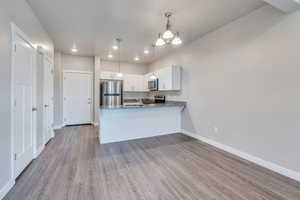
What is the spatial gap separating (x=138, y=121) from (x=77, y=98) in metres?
3.17

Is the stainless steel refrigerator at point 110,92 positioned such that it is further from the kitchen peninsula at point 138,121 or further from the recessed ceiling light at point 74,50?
the kitchen peninsula at point 138,121

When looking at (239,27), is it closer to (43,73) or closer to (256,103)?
(256,103)

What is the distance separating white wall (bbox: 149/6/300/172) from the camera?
2197 mm

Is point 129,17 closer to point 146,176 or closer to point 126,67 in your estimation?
point 146,176

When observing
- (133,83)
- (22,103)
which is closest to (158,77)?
(133,83)

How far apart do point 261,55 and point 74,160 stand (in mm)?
4035

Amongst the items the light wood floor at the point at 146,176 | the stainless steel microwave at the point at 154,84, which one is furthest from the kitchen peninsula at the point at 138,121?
the stainless steel microwave at the point at 154,84

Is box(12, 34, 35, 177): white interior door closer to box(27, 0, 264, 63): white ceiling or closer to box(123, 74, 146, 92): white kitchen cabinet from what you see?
box(27, 0, 264, 63): white ceiling

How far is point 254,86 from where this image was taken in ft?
8.76

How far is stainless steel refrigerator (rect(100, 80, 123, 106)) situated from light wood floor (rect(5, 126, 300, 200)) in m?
2.58

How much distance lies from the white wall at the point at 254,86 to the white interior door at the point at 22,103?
3871 mm

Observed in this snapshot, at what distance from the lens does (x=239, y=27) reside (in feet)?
9.55

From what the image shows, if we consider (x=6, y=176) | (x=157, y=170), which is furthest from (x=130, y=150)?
(x=6, y=176)

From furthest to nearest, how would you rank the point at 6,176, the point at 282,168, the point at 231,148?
the point at 231,148 < the point at 282,168 < the point at 6,176
